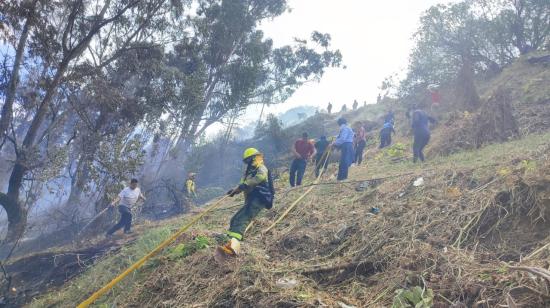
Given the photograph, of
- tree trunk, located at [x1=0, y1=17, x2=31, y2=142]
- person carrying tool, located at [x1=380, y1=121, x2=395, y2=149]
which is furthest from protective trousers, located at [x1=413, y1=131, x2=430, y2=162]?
tree trunk, located at [x1=0, y1=17, x2=31, y2=142]

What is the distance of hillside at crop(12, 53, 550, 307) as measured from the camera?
3389 millimetres

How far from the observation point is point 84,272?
7844 mm

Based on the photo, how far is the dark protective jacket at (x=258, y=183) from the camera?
579 cm

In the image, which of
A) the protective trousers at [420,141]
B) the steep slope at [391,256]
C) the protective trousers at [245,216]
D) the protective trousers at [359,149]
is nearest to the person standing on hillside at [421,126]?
the protective trousers at [420,141]

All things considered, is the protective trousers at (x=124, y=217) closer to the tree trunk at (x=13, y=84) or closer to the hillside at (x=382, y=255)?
the hillside at (x=382, y=255)

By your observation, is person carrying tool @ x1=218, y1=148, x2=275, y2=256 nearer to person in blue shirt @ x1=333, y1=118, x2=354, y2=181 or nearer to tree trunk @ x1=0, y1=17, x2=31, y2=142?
person in blue shirt @ x1=333, y1=118, x2=354, y2=181

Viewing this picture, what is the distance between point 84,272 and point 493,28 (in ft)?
66.7

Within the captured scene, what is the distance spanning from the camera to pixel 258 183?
229 inches

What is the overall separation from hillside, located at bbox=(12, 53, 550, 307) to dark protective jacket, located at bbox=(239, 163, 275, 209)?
0.60 meters

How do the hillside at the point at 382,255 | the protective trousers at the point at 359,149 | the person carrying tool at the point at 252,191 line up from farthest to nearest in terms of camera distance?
the protective trousers at the point at 359,149 < the person carrying tool at the point at 252,191 < the hillside at the point at 382,255

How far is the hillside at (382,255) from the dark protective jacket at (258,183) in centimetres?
60

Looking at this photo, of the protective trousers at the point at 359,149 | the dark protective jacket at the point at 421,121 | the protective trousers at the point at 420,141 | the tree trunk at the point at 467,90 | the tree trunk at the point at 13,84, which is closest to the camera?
the dark protective jacket at the point at 421,121

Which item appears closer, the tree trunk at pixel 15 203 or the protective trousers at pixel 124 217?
the protective trousers at pixel 124 217

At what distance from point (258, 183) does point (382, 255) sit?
7.27ft
